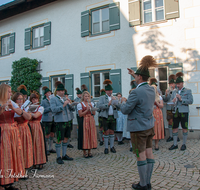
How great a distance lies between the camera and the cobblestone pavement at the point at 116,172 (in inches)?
151

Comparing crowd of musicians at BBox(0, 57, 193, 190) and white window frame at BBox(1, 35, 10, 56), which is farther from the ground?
white window frame at BBox(1, 35, 10, 56)

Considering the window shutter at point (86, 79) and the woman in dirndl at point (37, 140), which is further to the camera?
the window shutter at point (86, 79)

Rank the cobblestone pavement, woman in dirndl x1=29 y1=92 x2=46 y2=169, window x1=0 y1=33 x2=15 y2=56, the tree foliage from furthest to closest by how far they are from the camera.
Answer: window x1=0 y1=33 x2=15 y2=56 → the tree foliage → woman in dirndl x1=29 y1=92 x2=46 y2=169 → the cobblestone pavement

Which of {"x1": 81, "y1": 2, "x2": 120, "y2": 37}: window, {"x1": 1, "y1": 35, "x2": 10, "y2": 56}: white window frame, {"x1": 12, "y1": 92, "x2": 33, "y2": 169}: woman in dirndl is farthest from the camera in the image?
{"x1": 1, "y1": 35, "x2": 10, "y2": 56}: white window frame

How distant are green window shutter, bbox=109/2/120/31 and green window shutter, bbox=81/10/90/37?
1279mm

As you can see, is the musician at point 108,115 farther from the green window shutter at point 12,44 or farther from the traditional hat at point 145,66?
the green window shutter at point 12,44

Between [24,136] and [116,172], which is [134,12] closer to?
[116,172]

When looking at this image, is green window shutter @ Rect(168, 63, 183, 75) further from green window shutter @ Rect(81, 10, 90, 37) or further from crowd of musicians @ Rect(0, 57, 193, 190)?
green window shutter @ Rect(81, 10, 90, 37)

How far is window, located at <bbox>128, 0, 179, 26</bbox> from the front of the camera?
26.5 ft

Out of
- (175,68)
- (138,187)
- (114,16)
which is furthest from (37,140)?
(114,16)

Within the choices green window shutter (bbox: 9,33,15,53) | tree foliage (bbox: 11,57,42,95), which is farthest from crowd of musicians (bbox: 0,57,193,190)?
green window shutter (bbox: 9,33,15,53)

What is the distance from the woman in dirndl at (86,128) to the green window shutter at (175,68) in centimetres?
386

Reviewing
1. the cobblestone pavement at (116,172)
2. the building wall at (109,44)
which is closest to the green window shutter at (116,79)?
the building wall at (109,44)

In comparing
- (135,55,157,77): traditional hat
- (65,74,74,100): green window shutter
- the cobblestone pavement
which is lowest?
the cobblestone pavement
